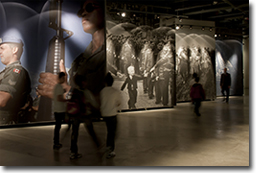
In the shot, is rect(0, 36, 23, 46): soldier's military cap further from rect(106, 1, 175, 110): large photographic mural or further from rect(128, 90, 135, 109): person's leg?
rect(128, 90, 135, 109): person's leg


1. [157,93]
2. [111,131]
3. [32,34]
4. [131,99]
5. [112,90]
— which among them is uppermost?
[32,34]

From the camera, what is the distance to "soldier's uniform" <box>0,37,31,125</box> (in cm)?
786

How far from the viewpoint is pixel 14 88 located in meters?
7.99

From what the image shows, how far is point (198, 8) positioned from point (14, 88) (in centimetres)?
1303

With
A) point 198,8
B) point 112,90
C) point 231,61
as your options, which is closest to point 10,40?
point 112,90

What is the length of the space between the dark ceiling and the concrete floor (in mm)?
6312

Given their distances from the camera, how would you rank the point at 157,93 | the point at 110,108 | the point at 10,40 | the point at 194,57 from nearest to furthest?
the point at 110,108 < the point at 10,40 < the point at 157,93 < the point at 194,57

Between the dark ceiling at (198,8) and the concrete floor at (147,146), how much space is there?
6312mm

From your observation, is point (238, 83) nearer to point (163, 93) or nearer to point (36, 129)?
point (163, 93)

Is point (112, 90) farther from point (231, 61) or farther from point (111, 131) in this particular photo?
point (231, 61)

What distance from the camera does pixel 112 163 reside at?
446 centimetres

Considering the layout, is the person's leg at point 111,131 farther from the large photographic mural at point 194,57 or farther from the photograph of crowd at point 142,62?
the large photographic mural at point 194,57

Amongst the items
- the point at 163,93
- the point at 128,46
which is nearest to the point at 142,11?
the point at 128,46

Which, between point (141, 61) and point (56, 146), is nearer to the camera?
point (56, 146)
